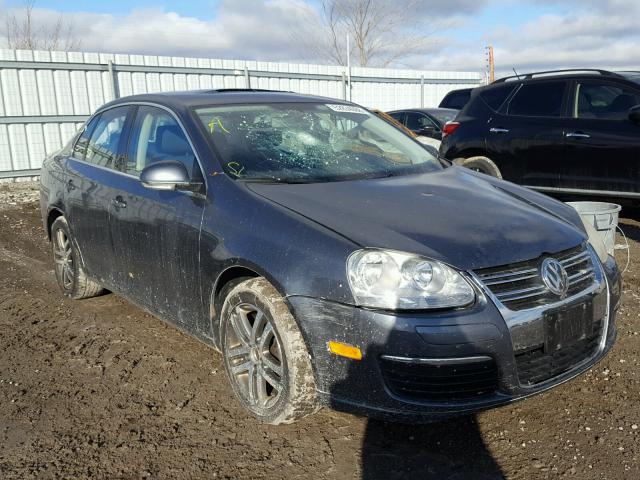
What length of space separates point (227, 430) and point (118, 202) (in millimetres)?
1713

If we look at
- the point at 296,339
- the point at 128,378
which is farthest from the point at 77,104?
the point at 296,339

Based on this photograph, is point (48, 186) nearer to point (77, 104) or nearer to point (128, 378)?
point (128, 378)

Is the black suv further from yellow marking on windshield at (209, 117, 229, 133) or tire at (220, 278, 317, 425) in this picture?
tire at (220, 278, 317, 425)

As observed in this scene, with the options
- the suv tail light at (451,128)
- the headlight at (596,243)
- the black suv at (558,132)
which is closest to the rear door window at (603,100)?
the black suv at (558,132)

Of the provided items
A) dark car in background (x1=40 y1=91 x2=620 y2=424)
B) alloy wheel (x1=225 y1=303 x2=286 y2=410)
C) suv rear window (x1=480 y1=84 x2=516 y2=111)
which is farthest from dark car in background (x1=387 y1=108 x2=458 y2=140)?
alloy wheel (x1=225 y1=303 x2=286 y2=410)

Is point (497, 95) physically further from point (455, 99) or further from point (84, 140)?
point (455, 99)

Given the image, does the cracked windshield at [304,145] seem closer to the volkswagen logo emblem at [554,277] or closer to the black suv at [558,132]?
the volkswagen logo emblem at [554,277]

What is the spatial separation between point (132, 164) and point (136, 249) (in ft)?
1.97

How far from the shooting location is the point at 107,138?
4391 millimetres

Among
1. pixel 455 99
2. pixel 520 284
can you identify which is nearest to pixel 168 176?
pixel 520 284

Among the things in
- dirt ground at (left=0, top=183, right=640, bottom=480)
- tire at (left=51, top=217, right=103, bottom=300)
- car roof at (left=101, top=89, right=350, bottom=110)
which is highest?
car roof at (left=101, top=89, right=350, bottom=110)

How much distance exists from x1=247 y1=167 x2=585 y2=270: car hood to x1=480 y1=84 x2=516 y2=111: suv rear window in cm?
444

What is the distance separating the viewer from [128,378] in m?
3.59

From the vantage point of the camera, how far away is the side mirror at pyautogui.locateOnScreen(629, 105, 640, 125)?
6.23 m
